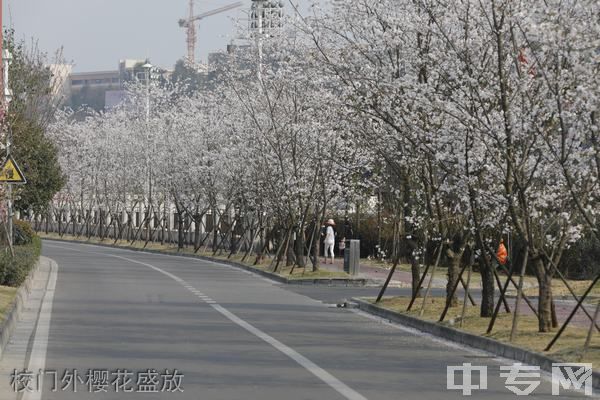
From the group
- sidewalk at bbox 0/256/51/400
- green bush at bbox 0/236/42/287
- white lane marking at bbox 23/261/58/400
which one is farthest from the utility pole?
white lane marking at bbox 23/261/58/400

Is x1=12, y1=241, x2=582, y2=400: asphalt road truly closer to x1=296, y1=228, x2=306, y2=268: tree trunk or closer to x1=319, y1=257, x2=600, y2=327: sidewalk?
x1=319, y1=257, x2=600, y2=327: sidewalk

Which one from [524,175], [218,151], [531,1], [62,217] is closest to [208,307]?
[524,175]

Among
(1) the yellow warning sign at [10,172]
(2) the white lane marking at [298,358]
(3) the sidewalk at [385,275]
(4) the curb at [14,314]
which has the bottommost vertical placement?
(2) the white lane marking at [298,358]

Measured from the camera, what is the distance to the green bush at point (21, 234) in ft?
155

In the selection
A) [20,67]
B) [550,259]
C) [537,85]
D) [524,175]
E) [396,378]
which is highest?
[20,67]

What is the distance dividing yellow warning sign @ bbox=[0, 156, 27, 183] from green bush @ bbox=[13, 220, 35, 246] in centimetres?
1848

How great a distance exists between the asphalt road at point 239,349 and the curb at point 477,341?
0.32 metres

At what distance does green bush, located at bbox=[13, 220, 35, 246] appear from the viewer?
155 feet

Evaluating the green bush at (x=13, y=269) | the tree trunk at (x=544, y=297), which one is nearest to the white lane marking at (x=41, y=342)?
the green bush at (x=13, y=269)

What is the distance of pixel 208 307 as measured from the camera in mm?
28625

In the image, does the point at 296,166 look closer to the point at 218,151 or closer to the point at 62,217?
the point at 218,151

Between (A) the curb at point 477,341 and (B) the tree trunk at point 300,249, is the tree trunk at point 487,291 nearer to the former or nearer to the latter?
(A) the curb at point 477,341

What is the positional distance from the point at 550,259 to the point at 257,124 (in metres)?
29.1

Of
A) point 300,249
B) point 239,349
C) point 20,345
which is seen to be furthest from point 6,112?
point 300,249
